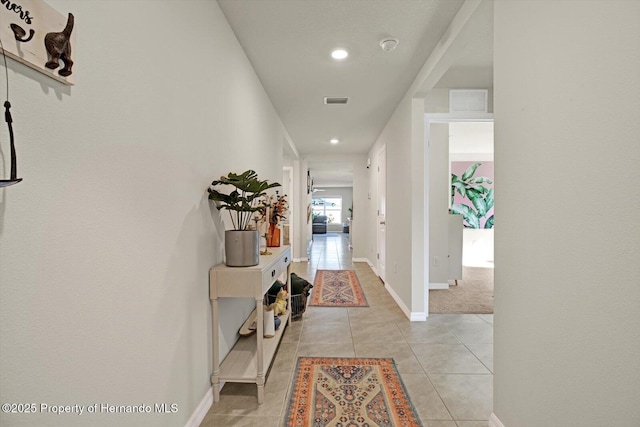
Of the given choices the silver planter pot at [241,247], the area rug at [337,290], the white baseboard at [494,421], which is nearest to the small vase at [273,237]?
the silver planter pot at [241,247]

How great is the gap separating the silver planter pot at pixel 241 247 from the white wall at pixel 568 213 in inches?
51.4

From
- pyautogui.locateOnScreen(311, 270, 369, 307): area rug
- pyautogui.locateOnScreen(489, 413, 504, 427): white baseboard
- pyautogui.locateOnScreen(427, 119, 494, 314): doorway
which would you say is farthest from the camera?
pyautogui.locateOnScreen(427, 119, 494, 314): doorway

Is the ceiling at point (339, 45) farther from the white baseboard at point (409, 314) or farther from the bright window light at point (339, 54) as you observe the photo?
the white baseboard at point (409, 314)

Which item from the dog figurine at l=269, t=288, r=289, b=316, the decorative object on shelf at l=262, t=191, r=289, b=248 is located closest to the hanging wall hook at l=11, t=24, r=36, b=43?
the decorative object on shelf at l=262, t=191, r=289, b=248

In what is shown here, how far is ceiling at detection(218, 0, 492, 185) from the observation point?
2010 millimetres

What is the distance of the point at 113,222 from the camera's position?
1.02m

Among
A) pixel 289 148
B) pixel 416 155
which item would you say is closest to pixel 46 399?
pixel 416 155

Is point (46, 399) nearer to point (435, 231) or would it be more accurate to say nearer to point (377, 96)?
point (377, 96)

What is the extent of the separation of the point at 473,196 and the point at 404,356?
5.82 metres

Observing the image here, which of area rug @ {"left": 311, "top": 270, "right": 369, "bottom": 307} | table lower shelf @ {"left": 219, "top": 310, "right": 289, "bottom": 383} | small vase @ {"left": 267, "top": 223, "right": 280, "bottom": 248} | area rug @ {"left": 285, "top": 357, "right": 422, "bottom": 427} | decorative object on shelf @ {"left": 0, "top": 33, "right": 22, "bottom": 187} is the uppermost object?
decorative object on shelf @ {"left": 0, "top": 33, "right": 22, "bottom": 187}

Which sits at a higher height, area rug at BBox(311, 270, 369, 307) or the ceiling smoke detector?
the ceiling smoke detector

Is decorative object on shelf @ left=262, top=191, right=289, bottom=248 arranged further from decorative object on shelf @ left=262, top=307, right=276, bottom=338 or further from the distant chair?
the distant chair

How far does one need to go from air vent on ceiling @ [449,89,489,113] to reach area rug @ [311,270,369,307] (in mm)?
2441

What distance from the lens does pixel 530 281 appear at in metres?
1.32
